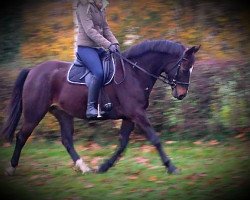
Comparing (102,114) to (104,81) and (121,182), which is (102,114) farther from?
(121,182)

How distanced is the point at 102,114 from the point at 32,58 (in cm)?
683

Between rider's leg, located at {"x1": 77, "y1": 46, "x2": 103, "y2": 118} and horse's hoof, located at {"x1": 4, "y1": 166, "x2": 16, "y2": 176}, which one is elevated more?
rider's leg, located at {"x1": 77, "y1": 46, "x2": 103, "y2": 118}

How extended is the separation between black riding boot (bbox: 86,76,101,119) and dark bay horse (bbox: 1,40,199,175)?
227mm

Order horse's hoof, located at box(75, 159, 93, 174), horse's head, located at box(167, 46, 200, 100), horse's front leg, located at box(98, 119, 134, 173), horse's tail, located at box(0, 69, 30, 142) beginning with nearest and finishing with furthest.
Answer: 1. horse's head, located at box(167, 46, 200, 100)
2. horse's front leg, located at box(98, 119, 134, 173)
3. horse's hoof, located at box(75, 159, 93, 174)
4. horse's tail, located at box(0, 69, 30, 142)

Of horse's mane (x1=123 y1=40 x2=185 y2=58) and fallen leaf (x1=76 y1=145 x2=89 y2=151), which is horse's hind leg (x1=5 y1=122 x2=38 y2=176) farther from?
horse's mane (x1=123 y1=40 x2=185 y2=58)

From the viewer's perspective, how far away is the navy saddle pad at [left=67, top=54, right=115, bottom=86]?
8.27 meters

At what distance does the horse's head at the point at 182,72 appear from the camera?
313 inches

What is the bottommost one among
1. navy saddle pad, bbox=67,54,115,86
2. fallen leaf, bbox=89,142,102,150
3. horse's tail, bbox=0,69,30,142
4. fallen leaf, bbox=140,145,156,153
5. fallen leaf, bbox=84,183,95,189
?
fallen leaf, bbox=89,142,102,150

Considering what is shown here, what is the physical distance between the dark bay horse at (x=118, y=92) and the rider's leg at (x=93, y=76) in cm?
25

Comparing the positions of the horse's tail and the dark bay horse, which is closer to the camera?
the dark bay horse

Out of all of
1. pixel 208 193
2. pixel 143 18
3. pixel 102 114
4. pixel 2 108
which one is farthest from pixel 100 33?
pixel 143 18

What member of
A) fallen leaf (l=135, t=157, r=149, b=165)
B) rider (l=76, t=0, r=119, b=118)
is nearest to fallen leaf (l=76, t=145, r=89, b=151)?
fallen leaf (l=135, t=157, r=149, b=165)

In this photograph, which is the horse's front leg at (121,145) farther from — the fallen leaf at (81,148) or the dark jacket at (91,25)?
the fallen leaf at (81,148)

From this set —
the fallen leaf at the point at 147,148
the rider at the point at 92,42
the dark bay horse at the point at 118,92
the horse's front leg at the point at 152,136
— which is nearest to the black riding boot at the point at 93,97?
the rider at the point at 92,42
